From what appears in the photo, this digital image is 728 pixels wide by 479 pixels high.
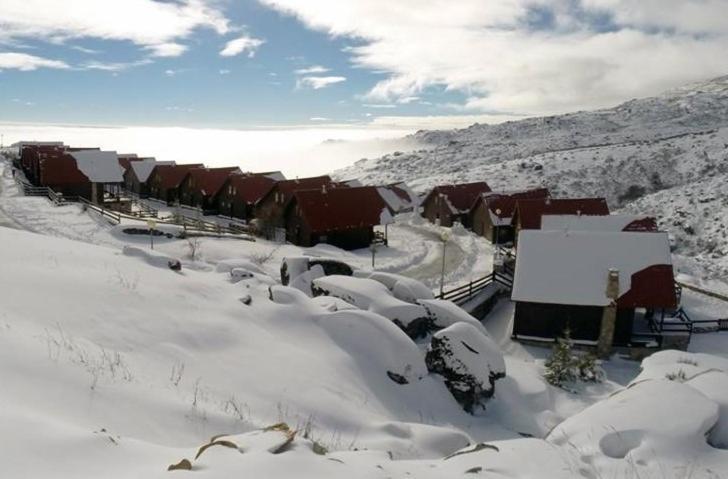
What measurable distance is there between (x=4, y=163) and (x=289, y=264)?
7328 centimetres

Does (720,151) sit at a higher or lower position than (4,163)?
higher

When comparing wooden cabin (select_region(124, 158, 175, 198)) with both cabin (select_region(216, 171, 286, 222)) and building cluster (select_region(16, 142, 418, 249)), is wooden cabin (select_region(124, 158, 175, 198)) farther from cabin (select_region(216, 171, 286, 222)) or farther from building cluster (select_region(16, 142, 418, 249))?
cabin (select_region(216, 171, 286, 222))

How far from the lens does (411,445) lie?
10.2 metres

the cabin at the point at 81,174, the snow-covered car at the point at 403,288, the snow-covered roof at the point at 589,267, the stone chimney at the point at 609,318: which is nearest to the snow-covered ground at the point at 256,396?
the snow-covered car at the point at 403,288

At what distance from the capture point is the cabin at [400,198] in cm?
6362

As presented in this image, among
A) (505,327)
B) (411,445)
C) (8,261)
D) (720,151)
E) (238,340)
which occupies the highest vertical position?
(720,151)

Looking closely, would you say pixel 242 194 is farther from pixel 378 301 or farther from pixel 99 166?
pixel 378 301

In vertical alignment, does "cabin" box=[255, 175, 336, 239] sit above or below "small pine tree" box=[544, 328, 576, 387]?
above

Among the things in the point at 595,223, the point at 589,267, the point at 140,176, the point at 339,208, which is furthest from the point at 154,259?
the point at 140,176

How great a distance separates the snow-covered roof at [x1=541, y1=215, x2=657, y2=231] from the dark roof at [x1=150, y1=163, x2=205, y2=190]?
42.4m

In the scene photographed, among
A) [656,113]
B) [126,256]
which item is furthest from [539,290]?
[656,113]

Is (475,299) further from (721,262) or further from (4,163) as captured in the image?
(4,163)

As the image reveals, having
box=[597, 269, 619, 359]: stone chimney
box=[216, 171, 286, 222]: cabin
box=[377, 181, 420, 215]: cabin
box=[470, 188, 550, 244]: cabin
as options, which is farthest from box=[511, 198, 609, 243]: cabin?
box=[216, 171, 286, 222]: cabin

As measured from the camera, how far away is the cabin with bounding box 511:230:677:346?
2416 centimetres
